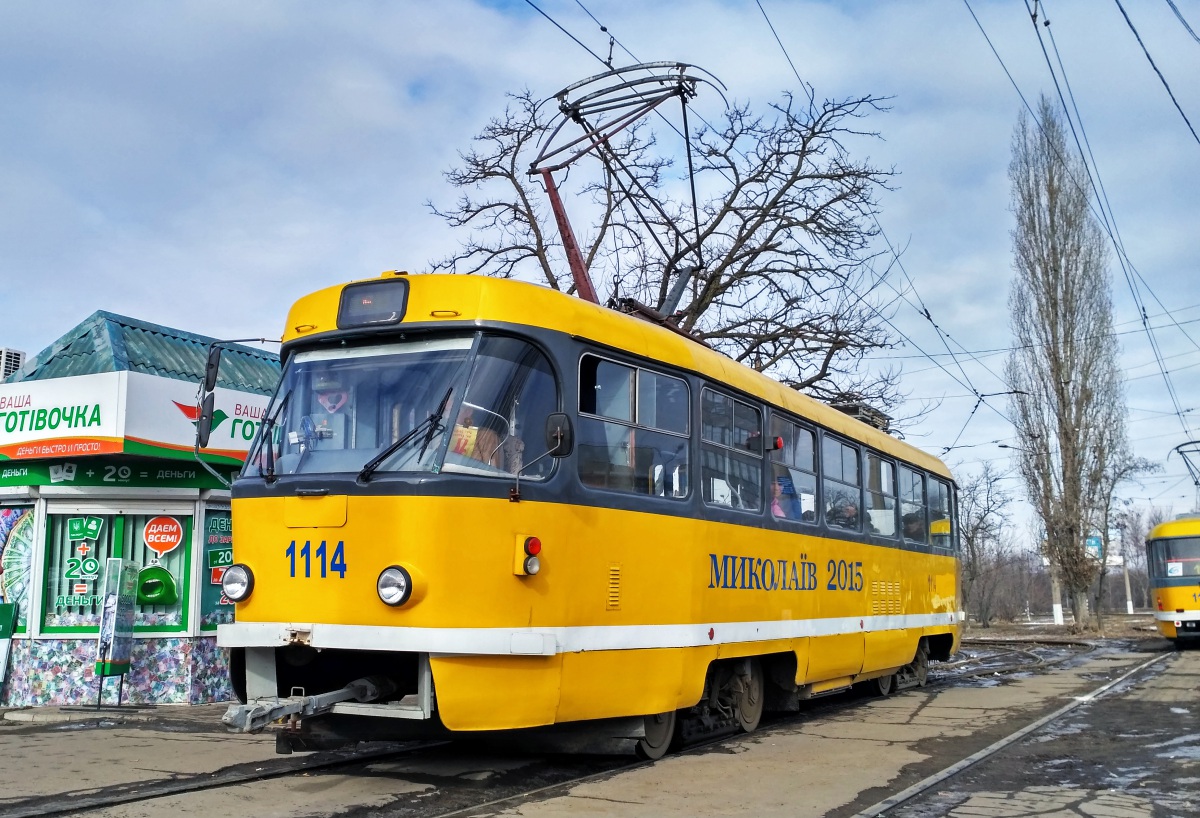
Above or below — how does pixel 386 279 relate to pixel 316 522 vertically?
above

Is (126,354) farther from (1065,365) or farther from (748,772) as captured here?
(1065,365)

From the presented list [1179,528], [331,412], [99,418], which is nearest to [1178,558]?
[1179,528]

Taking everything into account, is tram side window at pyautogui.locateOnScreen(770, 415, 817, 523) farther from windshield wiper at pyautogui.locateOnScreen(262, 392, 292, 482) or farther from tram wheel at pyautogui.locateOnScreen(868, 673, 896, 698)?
windshield wiper at pyautogui.locateOnScreen(262, 392, 292, 482)

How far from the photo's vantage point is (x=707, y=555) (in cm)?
863

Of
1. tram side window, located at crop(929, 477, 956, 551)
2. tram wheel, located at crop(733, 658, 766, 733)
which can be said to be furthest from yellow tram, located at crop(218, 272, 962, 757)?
tram side window, located at crop(929, 477, 956, 551)

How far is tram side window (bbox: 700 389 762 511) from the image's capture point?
8.89 metres

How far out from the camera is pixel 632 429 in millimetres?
8047

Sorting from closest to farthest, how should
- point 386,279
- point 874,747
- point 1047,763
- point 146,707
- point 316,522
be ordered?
point 316,522
point 386,279
point 1047,763
point 874,747
point 146,707

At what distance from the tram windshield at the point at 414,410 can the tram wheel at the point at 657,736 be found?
7.88ft

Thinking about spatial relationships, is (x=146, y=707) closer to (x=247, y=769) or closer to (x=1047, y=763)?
(x=247, y=769)

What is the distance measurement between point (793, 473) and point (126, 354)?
7948 mm

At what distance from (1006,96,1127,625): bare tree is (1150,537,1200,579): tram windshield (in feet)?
32.1

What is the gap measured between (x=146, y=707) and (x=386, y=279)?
7.82 meters

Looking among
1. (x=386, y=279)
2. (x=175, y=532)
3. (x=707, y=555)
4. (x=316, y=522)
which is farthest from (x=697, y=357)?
(x=175, y=532)
